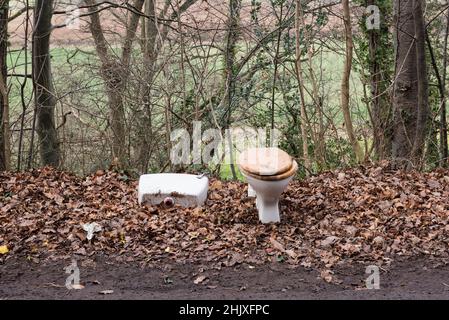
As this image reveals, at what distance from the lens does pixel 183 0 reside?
12.3 metres

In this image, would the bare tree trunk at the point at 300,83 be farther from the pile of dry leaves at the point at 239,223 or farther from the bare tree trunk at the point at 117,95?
the bare tree trunk at the point at 117,95

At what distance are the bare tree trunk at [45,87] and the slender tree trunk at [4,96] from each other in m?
0.44

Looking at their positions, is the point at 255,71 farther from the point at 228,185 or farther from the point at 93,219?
the point at 93,219

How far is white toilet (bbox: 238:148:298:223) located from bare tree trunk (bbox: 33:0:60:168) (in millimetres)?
4746

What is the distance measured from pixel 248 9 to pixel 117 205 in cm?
503

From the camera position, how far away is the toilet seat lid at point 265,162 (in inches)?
255

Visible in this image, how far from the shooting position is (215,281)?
5.66m

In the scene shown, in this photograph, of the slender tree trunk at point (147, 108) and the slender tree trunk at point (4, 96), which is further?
the slender tree trunk at point (147, 108)

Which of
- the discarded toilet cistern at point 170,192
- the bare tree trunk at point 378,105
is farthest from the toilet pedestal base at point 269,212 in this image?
the bare tree trunk at point 378,105

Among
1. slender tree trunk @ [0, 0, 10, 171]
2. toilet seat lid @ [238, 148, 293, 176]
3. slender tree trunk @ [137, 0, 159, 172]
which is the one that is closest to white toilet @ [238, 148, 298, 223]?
toilet seat lid @ [238, 148, 293, 176]

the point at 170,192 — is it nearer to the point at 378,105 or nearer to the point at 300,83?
the point at 300,83

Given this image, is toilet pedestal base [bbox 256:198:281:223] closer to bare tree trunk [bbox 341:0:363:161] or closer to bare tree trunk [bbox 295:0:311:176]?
bare tree trunk [bbox 295:0:311:176]

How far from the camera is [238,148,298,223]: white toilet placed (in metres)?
6.47
